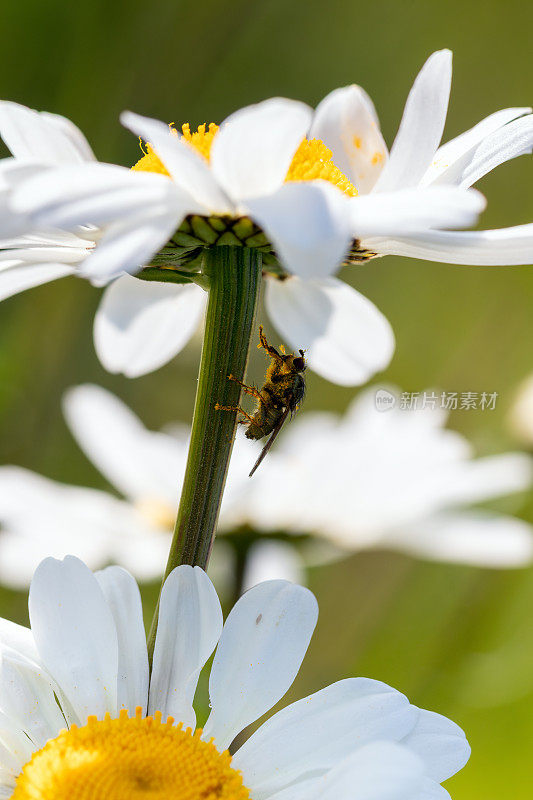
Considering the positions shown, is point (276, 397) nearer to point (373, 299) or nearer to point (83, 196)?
point (83, 196)

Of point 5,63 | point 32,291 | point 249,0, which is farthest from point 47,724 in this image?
point 249,0

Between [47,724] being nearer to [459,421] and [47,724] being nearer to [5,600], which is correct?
[5,600]

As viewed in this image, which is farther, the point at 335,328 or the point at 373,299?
the point at 373,299

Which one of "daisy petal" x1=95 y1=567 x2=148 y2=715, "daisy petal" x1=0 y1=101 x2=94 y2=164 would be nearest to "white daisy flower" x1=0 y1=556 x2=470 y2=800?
"daisy petal" x1=95 y1=567 x2=148 y2=715

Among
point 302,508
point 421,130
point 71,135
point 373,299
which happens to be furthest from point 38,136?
point 373,299

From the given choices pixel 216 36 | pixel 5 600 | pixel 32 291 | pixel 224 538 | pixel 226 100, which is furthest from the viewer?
pixel 226 100

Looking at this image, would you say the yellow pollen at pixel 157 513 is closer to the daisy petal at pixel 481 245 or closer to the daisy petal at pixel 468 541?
the daisy petal at pixel 468 541

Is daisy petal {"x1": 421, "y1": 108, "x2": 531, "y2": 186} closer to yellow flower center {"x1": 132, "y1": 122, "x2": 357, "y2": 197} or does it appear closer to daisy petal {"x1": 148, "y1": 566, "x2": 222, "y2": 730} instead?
yellow flower center {"x1": 132, "y1": 122, "x2": 357, "y2": 197}
